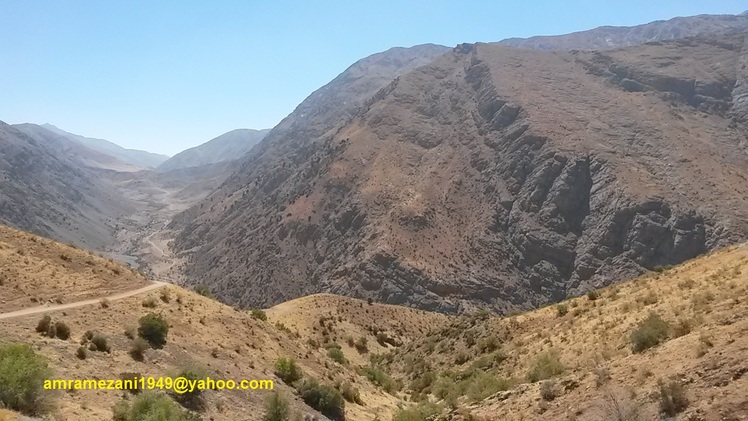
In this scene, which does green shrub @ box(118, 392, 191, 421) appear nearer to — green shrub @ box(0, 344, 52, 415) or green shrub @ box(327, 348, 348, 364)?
green shrub @ box(0, 344, 52, 415)

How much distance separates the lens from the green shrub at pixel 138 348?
18594 mm

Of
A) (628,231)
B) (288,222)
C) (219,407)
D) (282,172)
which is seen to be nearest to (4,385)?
(219,407)

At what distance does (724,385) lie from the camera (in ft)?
33.2

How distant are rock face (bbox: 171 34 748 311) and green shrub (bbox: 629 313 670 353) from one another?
188 feet

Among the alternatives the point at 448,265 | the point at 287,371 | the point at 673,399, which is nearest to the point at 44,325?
the point at 287,371

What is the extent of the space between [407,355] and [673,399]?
89.0 ft

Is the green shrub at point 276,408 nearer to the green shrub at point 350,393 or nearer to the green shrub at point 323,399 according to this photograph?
the green shrub at point 323,399

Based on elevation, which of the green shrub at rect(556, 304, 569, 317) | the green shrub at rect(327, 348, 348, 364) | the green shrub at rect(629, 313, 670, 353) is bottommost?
the green shrub at rect(327, 348, 348, 364)

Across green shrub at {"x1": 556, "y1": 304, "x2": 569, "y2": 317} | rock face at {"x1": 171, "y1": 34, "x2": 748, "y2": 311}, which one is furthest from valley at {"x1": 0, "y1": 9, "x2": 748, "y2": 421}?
rock face at {"x1": 171, "y1": 34, "x2": 748, "y2": 311}

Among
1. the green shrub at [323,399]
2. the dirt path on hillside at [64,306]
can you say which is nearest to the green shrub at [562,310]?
the green shrub at [323,399]

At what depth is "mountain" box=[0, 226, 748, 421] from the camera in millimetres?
11883

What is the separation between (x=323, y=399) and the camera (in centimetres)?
2117

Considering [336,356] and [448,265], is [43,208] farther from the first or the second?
[336,356]

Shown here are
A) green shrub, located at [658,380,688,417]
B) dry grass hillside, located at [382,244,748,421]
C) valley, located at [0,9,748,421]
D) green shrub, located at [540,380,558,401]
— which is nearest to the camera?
green shrub, located at [658,380,688,417]
